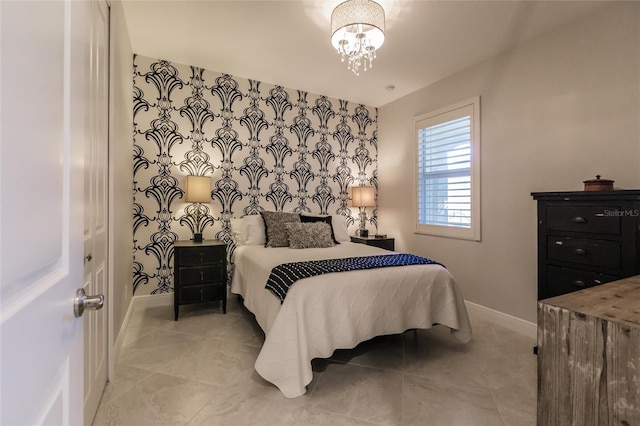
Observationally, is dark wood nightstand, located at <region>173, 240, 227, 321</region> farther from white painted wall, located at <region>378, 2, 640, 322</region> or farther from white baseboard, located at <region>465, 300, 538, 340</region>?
white baseboard, located at <region>465, 300, 538, 340</region>

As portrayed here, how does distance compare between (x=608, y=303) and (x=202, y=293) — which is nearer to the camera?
(x=608, y=303)

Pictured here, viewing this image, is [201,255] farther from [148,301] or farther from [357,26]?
[357,26]

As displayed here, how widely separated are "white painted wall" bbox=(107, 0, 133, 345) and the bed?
3.30 feet

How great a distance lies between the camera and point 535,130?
288 cm

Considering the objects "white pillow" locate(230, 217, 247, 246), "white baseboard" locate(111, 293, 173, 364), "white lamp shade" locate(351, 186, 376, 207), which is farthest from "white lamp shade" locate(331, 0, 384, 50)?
"white baseboard" locate(111, 293, 173, 364)

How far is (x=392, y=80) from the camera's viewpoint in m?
3.83

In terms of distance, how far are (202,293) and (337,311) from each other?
68.3 inches

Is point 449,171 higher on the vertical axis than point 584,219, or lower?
higher

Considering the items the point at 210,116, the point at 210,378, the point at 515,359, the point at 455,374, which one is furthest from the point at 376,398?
the point at 210,116

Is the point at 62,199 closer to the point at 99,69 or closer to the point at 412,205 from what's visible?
the point at 99,69

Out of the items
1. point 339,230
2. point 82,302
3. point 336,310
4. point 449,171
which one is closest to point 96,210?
point 82,302

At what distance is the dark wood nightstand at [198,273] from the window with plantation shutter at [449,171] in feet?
8.29

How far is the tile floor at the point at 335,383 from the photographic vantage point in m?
1.74

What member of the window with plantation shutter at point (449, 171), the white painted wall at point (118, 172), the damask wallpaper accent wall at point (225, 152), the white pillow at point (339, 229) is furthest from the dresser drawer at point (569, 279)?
the white painted wall at point (118, 172)
